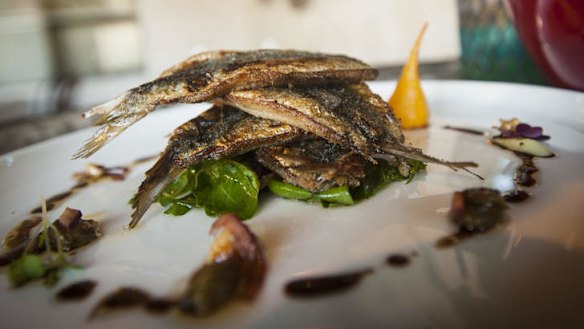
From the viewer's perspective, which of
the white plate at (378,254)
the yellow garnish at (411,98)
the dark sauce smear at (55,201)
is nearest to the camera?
the white plate at (378,254)

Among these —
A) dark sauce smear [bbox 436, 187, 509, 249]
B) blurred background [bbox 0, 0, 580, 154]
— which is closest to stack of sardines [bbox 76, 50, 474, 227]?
dark sauce smear [bbox 436, 187, 509, 249]

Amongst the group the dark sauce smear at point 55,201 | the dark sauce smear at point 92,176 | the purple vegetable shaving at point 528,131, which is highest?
the purple vegetable shaving at point 528,131

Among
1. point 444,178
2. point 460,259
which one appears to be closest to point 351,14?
point 444,178

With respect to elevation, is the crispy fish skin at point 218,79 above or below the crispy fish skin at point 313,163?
above

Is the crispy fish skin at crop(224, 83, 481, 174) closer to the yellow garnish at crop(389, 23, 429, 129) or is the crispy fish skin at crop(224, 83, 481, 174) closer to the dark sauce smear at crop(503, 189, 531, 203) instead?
the dark sauce smear at crop(503, 189, 531, 203)

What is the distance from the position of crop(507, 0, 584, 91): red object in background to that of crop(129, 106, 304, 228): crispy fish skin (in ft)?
4.70

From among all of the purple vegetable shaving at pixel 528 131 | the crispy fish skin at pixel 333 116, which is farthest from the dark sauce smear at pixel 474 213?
the purple vegetable shaving at pixel 528 131

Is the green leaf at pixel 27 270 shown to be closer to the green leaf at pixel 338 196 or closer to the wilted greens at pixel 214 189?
the wilted greens at pixel 214 189

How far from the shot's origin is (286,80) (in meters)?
1.47

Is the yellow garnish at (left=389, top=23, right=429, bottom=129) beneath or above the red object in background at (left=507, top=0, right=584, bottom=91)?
beneath

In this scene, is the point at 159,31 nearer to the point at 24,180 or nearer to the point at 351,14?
the point at 351,14

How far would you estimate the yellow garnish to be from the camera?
206 cm

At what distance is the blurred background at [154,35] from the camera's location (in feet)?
A: 23.2

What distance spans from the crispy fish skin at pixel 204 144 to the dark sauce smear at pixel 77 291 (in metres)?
0.30
